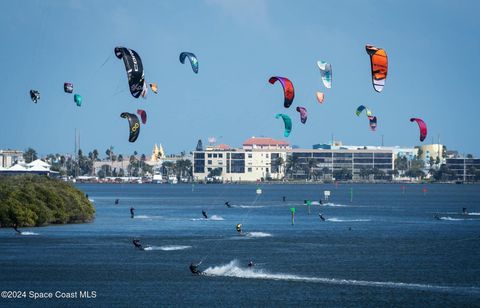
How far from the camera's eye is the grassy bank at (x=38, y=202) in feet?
227

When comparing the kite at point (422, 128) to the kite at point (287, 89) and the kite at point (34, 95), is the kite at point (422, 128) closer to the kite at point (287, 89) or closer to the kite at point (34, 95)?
the kite at point (287, 89)

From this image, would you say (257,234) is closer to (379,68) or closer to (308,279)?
(379,68)

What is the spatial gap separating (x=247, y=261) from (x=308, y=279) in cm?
717

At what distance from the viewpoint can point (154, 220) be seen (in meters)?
85.8

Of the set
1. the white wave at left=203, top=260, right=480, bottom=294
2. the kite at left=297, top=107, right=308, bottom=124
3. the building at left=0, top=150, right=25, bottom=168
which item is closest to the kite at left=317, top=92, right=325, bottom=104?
the kite at left=297, top=107, right=308, bottom=124

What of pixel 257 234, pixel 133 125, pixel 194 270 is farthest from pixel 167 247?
pixel 194 270

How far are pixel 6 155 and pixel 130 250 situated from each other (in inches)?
5297

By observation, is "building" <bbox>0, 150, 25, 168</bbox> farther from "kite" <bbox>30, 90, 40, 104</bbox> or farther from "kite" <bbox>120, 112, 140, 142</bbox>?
"kite" <bbox>120, 112, 140, 142</bbox>

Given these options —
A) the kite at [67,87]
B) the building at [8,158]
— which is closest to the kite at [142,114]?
the kite at [67,87]

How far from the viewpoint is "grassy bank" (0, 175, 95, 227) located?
227ft

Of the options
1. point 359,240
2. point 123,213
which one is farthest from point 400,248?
point 123,213

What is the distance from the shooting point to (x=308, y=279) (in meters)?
45.2

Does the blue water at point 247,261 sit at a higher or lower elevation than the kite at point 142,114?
A: lower

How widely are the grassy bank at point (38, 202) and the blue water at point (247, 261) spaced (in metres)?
1.40
